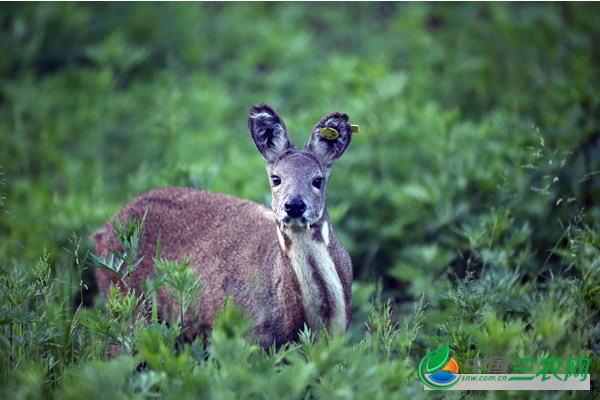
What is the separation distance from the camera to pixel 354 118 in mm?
7277

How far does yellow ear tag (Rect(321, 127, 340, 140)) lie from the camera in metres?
4.38

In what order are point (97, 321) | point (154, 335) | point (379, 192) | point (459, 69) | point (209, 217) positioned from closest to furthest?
point (154, 335) < point (97, 321) < point (209, 217) < point (379, 192) < point (459, 69)

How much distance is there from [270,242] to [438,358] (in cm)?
162

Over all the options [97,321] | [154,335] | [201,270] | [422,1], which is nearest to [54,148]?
[201,270]

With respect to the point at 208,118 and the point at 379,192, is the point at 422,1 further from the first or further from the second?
the point at 379,192

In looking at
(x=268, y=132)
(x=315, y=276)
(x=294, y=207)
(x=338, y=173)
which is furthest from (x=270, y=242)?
(x=338, y=173)

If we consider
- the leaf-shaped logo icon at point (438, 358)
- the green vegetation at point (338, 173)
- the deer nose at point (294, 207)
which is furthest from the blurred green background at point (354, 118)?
the deer nose at point (294, 207)

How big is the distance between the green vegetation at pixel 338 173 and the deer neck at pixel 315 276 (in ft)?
0.91

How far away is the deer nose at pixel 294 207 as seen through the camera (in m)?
3.82

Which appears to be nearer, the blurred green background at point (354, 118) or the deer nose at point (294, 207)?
the deer nose at point (294, 207)

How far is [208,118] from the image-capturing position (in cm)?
895

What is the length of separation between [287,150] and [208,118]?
190 inches

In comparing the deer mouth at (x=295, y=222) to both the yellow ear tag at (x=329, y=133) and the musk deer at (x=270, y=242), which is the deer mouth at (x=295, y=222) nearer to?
the musk deer at (x=270, y=242)

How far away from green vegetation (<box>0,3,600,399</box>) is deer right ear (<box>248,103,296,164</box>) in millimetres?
1438
